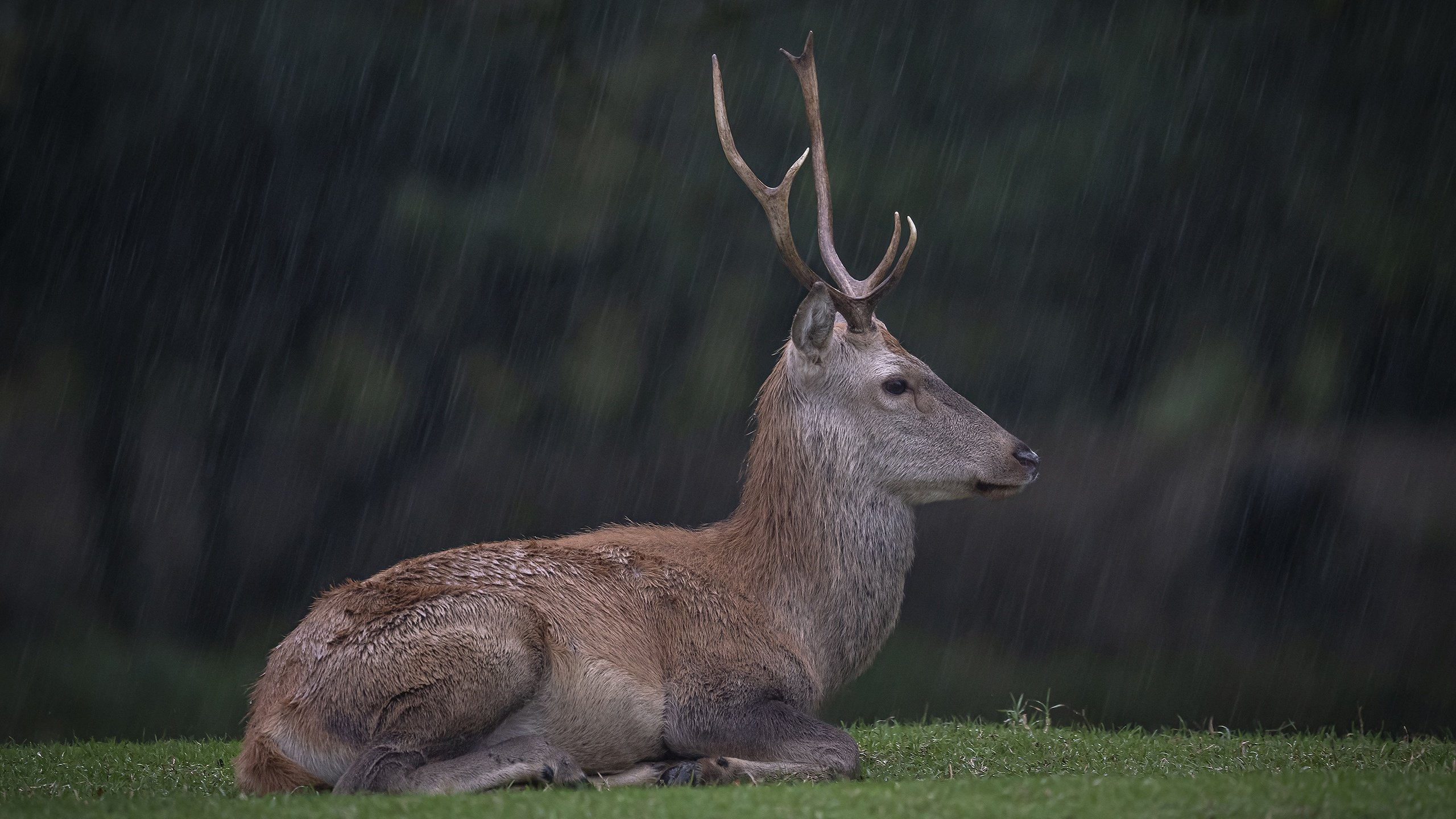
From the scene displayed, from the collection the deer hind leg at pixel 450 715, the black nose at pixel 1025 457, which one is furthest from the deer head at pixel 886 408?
the deer hind leg at pixel 450 715

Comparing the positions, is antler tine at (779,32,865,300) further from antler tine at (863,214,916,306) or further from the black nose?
the black nose

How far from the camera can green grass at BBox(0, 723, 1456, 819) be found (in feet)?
11.5

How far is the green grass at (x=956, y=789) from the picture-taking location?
3494mm

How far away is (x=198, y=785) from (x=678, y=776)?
1.66 meters

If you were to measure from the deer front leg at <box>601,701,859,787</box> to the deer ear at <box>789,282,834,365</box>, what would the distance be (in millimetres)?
1300

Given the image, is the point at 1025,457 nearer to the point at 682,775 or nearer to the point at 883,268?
the point at 883,268

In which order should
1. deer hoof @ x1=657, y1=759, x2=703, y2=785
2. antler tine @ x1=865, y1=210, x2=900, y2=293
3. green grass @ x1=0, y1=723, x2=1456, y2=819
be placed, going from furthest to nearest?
1. antler tine @ x1=865, y1=210, x2=900, y2=293
2. deer hoof @ x1=657, y1=759, x2=703, y2=785
3. green grass @ x1=0, y1=723, x2=1456, y2=819

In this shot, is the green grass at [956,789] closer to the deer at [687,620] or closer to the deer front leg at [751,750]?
the deer front leg at [751,750]

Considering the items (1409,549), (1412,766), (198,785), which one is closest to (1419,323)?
(1409,549)

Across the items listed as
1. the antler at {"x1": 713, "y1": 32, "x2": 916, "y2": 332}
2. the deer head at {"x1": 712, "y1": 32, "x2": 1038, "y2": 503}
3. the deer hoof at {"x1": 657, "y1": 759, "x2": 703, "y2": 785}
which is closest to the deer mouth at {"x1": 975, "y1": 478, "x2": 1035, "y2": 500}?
the deer head at {"x1": 712, "y1": 32, "x2": 1038, "y2": 503}

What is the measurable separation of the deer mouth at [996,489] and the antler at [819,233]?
71cm

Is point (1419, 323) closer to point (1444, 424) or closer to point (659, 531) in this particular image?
point (1444, 424)

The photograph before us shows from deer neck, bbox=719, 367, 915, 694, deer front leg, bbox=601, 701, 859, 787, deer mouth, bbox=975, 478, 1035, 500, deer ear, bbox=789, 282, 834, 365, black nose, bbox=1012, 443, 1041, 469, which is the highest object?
deer ear, bbox=789, 282, 834, 365

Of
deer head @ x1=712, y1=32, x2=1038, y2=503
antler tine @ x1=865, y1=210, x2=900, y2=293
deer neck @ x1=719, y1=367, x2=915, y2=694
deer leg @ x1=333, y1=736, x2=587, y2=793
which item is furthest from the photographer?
antler tine @ x1=865, y1=210, x2=900, y2=293
